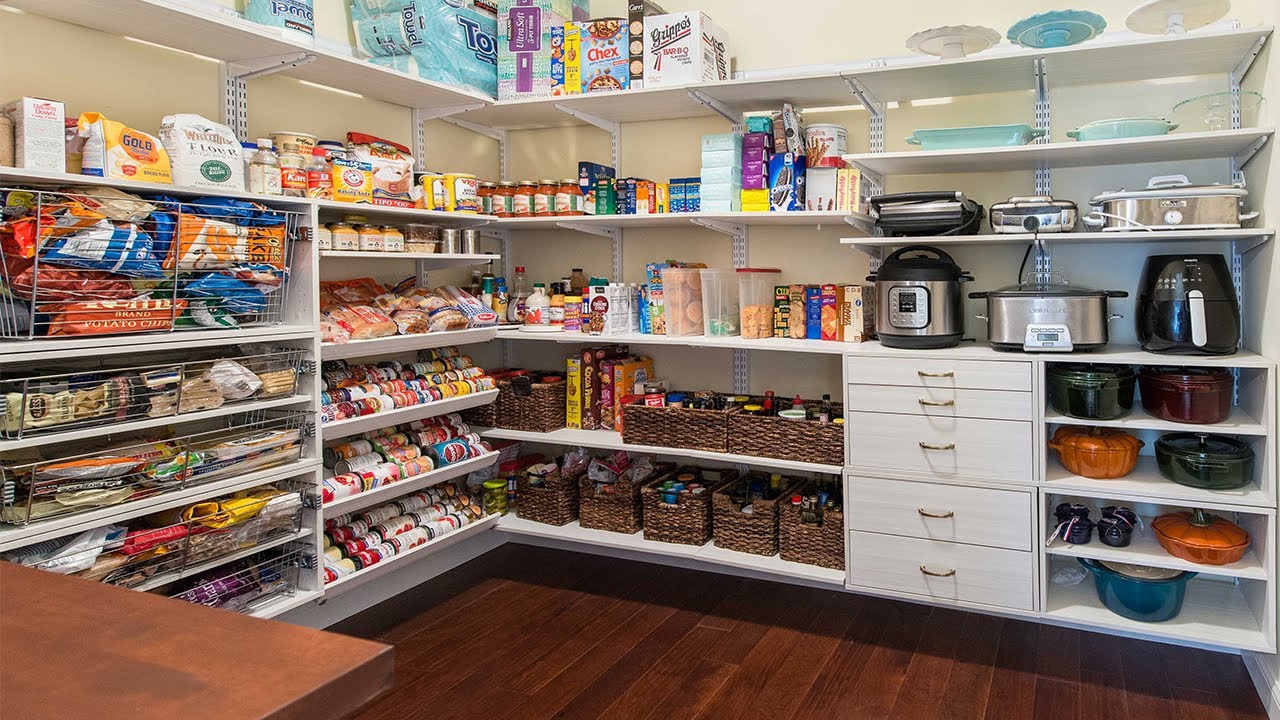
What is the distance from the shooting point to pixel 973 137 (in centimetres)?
276

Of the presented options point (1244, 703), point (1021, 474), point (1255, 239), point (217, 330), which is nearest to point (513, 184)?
point (217, 330)

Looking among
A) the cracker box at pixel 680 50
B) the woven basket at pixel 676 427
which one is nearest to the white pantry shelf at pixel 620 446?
the woven basket at pixel 676 427

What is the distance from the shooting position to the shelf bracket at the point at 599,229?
3.62 meters

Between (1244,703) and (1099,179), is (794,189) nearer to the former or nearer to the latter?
(1099,179)

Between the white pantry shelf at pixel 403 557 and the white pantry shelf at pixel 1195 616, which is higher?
the white pantry shelf at pixel 403 557

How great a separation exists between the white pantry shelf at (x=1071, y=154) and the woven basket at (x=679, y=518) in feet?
4.55

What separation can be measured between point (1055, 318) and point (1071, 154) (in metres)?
0.53

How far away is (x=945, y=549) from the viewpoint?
280 cm

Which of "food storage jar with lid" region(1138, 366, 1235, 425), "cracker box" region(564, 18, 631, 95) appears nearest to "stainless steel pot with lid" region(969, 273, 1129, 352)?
"food storage jar with lid" region(1138, 366, 1235, 425)

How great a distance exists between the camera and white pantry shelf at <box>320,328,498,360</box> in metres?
2.78

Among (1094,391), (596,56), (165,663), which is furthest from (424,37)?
(165,663)

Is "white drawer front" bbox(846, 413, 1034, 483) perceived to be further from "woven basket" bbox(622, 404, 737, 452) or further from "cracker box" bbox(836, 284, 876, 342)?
"woven basket" bbox(622, 404, 737, 452)

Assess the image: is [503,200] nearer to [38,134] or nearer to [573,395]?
[573,395]

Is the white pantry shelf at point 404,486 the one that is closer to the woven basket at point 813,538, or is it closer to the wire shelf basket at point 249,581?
the wire shelf basket at point 249,581
